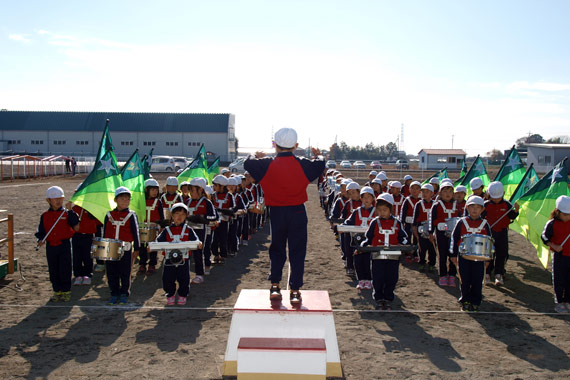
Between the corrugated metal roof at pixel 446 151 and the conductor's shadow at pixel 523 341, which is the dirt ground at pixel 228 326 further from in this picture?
the corrugated metal roof at pixel 446 151

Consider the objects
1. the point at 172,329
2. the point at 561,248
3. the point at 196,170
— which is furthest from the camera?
the point at 196,170

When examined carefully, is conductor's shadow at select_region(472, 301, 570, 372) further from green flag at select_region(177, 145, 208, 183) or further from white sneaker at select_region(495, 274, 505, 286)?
green flag at select_region(177, 145, 208, 183)

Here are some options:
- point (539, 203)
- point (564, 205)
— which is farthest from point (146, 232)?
point (539, 203)

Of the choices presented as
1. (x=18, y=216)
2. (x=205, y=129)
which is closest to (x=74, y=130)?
(x=205, y=129)

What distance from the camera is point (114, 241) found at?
8.23 m

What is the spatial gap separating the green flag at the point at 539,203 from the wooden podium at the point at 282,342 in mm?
5920

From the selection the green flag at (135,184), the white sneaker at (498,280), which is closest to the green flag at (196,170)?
the green flag at (135,184)

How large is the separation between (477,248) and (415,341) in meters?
2.00

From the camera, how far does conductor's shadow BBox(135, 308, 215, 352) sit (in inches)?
268

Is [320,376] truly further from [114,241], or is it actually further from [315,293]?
[114,241]

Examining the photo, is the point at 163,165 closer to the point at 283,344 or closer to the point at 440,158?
the point at 440,158

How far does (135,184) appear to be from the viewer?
11266 millimetres

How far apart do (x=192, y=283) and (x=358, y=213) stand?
3364mm

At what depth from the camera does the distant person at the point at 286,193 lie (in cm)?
604
